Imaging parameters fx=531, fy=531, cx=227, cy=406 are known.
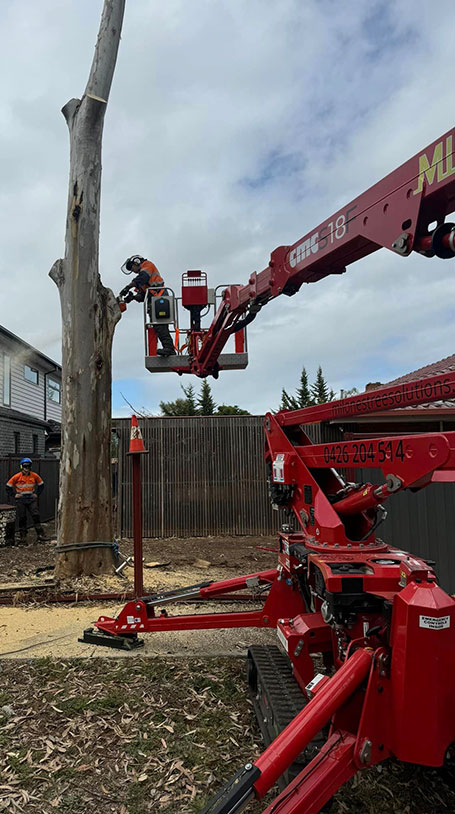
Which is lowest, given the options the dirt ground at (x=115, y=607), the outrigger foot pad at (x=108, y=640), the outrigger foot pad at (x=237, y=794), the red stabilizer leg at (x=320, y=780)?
the dirt ground at (x=115, y=607)

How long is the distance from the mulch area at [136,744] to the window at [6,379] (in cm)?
1686

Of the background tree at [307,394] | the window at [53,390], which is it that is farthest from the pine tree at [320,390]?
the window at [53,390]

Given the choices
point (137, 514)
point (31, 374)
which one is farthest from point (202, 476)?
point (31, 374)

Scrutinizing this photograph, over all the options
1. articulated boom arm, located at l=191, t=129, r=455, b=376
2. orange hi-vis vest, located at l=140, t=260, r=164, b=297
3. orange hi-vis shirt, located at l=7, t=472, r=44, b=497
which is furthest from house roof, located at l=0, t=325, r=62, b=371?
articulated boom arm, located at l=191, t=129, r=455, b=376

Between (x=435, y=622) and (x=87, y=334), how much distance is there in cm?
652

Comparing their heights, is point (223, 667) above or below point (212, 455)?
below

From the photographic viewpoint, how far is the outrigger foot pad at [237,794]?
199cm

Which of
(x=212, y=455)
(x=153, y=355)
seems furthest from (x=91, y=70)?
(x=212, y=455)

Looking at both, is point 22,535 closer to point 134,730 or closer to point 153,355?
point 153,355

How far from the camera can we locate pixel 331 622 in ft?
9.68

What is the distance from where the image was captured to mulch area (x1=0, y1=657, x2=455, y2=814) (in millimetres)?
2844

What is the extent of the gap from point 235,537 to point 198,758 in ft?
28.7

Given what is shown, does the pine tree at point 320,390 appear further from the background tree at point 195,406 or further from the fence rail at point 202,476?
the fence rail at point 202,476

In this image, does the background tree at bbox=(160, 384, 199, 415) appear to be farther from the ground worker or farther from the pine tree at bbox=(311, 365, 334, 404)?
the ground worker
